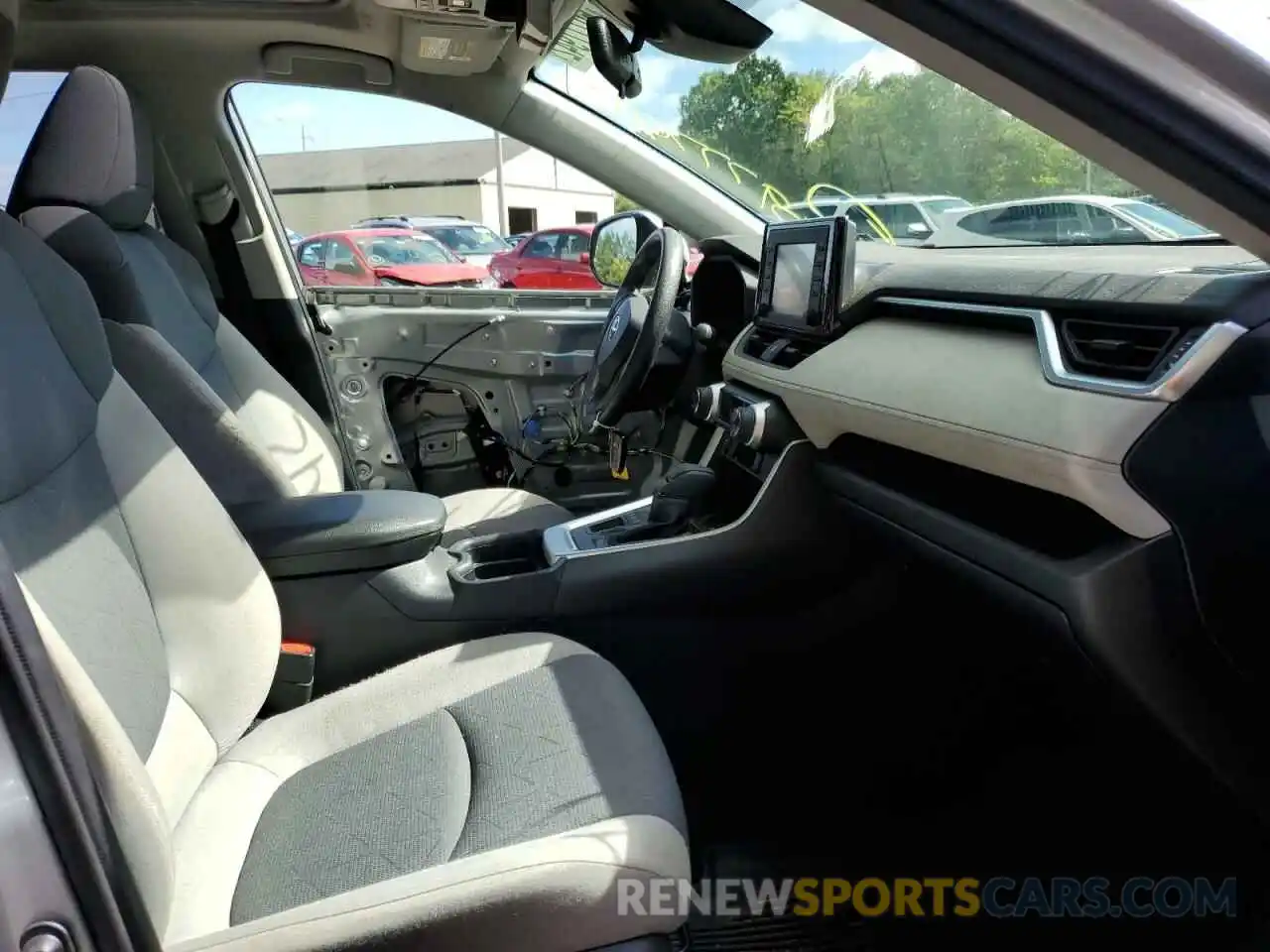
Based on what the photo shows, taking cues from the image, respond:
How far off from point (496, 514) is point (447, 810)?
1.12 m

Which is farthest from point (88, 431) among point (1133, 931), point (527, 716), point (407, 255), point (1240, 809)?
point (407, 255)

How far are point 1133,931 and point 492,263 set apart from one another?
413 cm

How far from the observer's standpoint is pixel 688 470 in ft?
6.70

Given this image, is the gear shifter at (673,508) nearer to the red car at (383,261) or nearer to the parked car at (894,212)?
the parked car at (894,212)

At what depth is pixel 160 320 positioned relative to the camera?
2131 mm

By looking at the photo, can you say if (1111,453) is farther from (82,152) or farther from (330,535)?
(82,152)

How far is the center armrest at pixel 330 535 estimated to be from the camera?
1720 millimetres

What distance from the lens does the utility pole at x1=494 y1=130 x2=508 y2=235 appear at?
302 cm

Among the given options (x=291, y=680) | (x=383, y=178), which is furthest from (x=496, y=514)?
(x=383, y=178)

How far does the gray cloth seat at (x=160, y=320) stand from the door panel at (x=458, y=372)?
474mm

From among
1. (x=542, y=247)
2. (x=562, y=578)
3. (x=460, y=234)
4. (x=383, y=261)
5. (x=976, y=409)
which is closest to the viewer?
(x=976, y=409)

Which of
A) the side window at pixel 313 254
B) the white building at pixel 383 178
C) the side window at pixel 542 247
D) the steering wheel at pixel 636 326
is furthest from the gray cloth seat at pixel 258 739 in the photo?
the side window at pixel 542 247

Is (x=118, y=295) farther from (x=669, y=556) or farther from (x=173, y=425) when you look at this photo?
(x=669, y=556)

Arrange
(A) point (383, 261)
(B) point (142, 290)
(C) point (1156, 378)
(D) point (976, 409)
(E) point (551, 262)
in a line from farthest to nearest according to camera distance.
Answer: (E) point (551, 262)
(A) point (383, 261)
(B) point (142, 290)
(D) point (976, 409)
(C) point (1156, 378)
